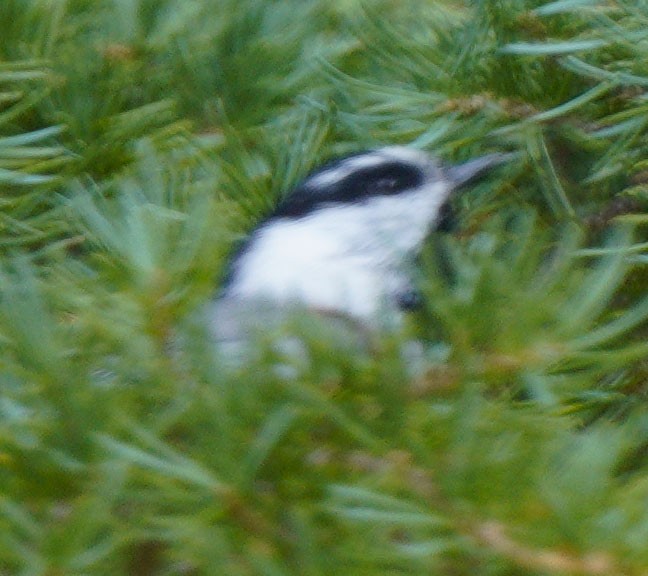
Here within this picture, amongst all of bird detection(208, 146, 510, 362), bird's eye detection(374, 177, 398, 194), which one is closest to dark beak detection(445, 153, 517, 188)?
bird detection(208, 146, 510, 362)

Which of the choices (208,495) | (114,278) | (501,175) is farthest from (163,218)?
(501,175)

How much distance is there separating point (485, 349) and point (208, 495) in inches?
4.0

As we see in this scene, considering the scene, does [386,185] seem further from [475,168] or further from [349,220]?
[475,168]

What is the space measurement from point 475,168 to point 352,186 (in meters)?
0.19

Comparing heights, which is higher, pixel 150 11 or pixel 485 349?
pixel 150 11

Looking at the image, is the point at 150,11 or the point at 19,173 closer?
the point at 19,173

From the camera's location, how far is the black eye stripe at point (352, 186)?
744 mm

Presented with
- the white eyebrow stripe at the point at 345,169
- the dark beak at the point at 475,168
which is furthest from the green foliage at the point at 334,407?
the white eyebrow stripe at the point at 345,169

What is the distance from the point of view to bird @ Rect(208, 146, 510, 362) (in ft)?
2.27

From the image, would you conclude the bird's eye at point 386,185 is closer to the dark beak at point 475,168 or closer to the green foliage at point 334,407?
the dark beak at point 475,168

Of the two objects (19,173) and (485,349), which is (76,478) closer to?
(485,349)

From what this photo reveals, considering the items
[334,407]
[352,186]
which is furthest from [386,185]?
[334,407]

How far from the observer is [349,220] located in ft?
2.88

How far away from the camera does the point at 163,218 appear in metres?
0.43
